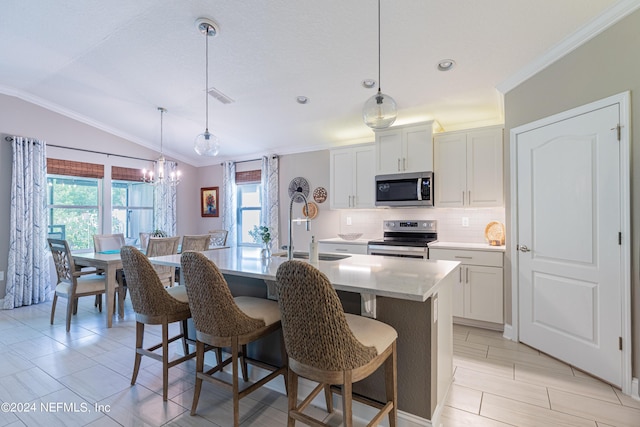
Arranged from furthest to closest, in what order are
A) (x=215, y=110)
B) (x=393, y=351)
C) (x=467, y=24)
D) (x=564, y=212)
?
(x=215, y=110) → (x=564, y=212) → (x=467, y=24) → (x=393, y=351)

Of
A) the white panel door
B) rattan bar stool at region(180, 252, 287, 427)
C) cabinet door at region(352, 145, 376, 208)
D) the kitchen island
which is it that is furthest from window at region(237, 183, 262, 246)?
the white panel door

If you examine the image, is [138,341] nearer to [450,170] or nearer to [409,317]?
[409,317]

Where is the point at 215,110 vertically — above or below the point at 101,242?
above

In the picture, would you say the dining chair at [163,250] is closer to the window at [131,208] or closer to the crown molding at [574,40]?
the window at [131,208]

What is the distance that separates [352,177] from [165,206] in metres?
3.86

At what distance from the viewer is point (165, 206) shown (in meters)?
6.11

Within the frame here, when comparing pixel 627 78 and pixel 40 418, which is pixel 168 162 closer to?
pixel 40 418

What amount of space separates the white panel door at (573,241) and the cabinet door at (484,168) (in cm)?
51

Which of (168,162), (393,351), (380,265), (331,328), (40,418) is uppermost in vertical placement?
(168,162)

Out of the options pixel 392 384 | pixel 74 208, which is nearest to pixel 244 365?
pixel 392 384

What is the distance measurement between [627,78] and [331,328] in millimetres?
2618

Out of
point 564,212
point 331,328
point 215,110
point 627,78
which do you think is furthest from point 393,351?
point 215,110

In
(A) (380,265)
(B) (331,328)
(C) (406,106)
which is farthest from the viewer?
(C) (406,106)

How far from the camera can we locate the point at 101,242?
14.6 ft
